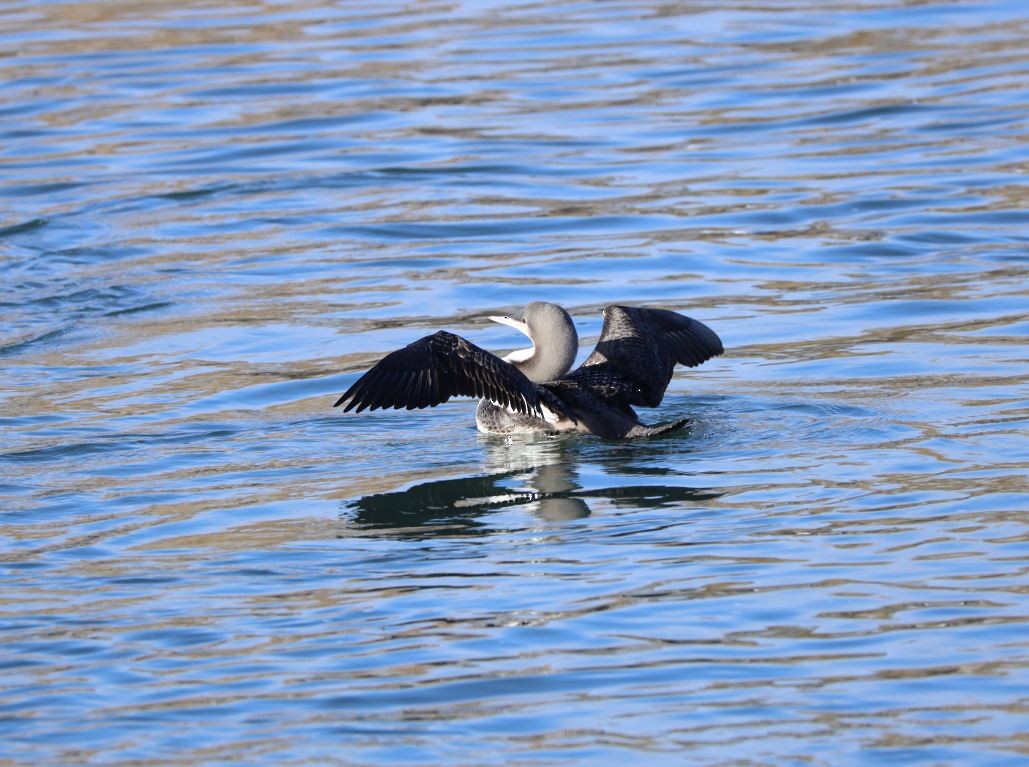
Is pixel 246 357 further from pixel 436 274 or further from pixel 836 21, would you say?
pixel 836 21

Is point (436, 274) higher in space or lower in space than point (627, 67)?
lower

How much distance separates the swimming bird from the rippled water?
0.20 metres

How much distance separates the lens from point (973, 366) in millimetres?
9930

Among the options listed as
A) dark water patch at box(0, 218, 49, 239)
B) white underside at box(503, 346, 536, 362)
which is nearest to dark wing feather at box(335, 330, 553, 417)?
white underside at box(503, 346, 536, 362)

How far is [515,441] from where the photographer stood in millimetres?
9070

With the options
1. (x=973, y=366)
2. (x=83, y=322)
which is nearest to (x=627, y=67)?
(x=83, y=322)

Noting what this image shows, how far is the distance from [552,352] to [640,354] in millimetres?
545

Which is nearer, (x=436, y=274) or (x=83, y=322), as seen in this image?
(x=83, y=322)

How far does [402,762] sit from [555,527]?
90.2 inches

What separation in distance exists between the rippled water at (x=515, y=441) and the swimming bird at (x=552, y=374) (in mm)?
199

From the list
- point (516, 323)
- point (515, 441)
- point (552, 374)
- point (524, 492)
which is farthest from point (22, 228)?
point (524, 492)

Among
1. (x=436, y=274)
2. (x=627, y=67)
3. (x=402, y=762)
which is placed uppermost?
(x=627, y=67)

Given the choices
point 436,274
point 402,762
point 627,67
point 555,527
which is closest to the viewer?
point 402,762

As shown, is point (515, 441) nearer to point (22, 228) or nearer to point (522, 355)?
point (522, 355)
